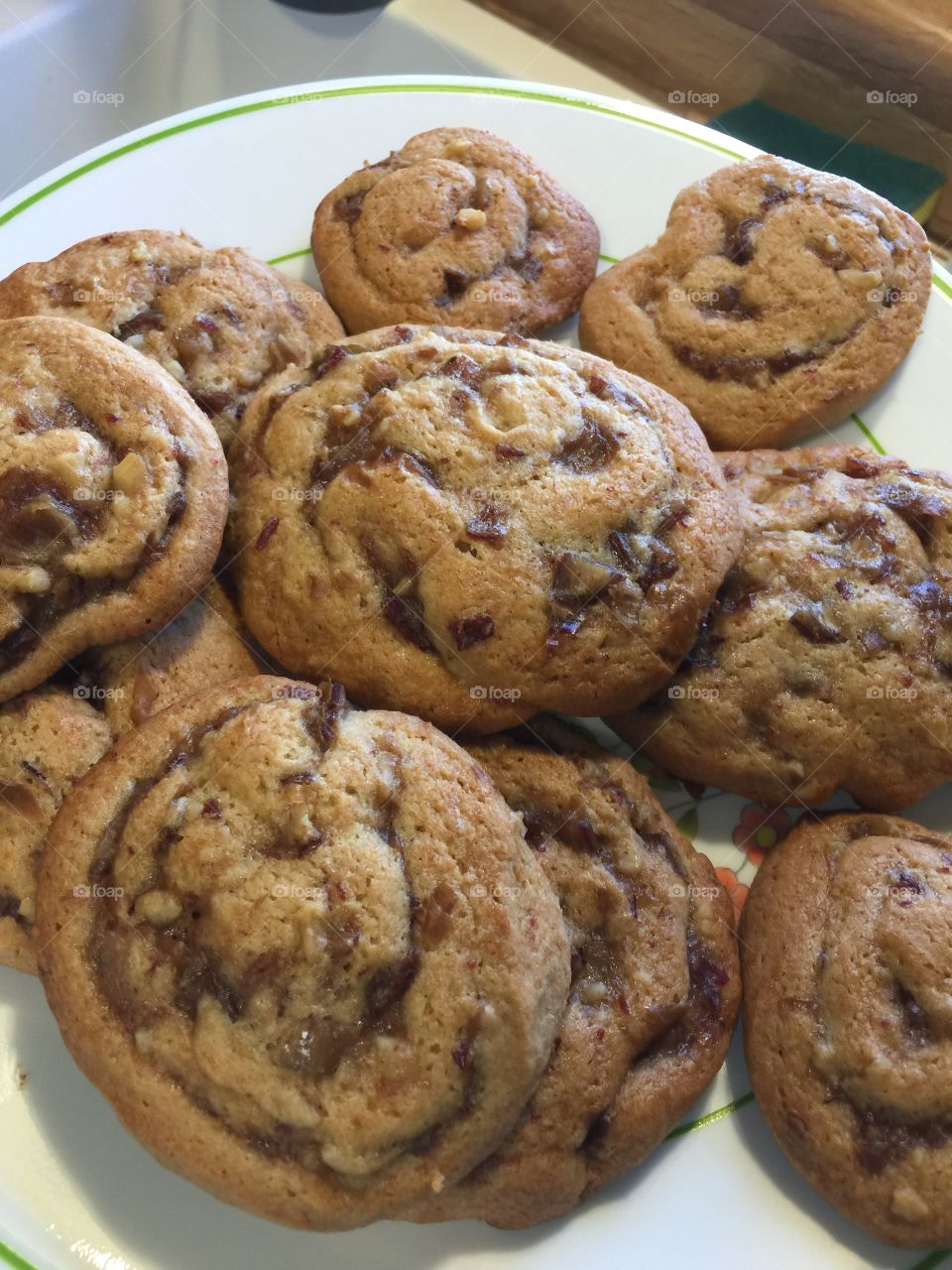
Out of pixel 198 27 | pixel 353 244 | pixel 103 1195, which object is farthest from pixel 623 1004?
pixel 198 27

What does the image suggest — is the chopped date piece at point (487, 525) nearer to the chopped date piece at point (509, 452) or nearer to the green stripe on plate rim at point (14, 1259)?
the chopped date piece at point (509, 452)

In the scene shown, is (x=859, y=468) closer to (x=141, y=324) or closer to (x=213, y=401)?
(x=213, y=401)

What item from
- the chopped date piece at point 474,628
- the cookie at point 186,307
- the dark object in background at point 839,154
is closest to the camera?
the chopped date piece at point 474,628

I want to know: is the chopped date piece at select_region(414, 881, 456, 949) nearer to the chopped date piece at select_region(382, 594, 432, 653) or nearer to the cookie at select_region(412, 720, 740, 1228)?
the cookie at select_region(412, 720, 740, 1228)

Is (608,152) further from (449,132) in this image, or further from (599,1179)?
(599,1179)

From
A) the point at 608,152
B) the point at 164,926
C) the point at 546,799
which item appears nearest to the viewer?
the point at 164,926

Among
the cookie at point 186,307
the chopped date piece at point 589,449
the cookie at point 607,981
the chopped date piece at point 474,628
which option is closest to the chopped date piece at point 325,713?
the chopped date piece at point 474,628
